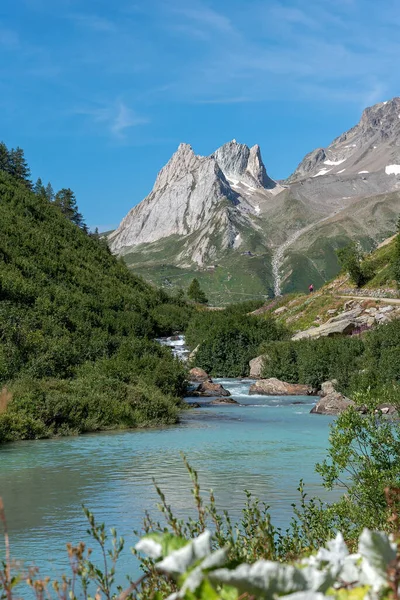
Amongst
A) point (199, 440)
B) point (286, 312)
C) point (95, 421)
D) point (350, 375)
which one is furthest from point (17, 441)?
→ point (286, 312)

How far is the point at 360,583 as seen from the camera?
2.26 meters

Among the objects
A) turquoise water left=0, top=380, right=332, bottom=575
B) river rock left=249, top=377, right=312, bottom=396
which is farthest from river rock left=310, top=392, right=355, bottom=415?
river rock left=249, top=377, right=312, bottom=396

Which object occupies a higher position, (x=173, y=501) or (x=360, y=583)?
(x=360, y=583)

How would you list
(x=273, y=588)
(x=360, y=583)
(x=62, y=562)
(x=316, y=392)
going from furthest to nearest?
1. (x=316, y=392)
2. (x=62, y=562)
3. (x=360, y=583)
4. (x=273, y=588)

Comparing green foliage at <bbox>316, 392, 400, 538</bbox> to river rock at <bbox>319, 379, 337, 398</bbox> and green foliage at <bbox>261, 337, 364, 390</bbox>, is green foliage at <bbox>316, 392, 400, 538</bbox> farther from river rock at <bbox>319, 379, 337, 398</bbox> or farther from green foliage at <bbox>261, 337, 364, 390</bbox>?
river rock at <bbox>319, 379, 337, 398</bbox>

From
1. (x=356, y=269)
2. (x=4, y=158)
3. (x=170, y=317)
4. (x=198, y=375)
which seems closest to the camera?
(x=198, y=375)

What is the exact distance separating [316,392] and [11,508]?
97.1 feet

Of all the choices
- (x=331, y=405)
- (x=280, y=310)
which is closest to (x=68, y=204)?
(x=280, y=310)

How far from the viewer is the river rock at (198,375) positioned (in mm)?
47912

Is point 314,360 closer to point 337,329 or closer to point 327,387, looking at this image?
point 327,387

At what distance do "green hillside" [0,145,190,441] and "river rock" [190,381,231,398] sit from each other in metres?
2.10

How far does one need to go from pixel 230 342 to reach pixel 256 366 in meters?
4.17

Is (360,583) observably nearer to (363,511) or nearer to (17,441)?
(363,511)

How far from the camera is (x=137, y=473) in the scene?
62.0 feet
